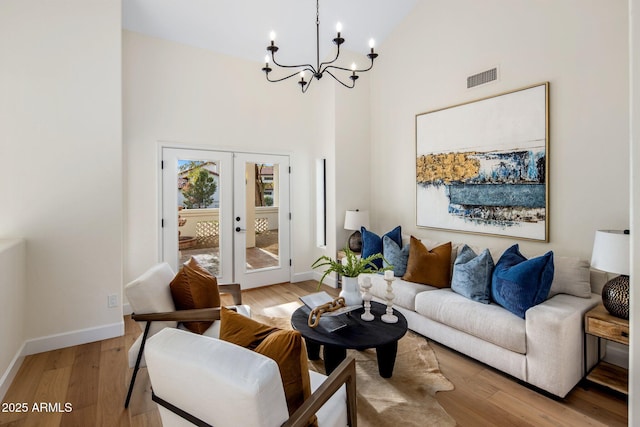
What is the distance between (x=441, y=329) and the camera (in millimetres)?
2930

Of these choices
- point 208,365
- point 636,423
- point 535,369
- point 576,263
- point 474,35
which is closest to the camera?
point 208,365

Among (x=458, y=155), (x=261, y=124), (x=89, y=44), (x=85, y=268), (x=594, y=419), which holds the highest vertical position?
(x=89, y=44)

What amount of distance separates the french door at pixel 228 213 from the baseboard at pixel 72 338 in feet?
3.50

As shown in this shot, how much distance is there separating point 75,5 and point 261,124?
232 cm

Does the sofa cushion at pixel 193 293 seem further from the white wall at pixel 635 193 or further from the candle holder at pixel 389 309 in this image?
the white wall at pixel 635 193

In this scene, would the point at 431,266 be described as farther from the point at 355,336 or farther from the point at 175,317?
the point at 175,317

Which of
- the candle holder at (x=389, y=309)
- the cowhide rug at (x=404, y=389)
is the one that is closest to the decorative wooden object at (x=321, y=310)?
the candle holder at (x=389, y=309)

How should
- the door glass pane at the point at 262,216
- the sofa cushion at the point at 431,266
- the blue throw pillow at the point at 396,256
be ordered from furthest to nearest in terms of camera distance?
the door glass pane at the point at 262,216 < the blue throw pillow at the point at 396,256 < the sofa cushion at the point at 431,266

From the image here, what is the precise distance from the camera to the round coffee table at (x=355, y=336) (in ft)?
7.02

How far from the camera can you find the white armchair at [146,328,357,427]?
40.7 inches

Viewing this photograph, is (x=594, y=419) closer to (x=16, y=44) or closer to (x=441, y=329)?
(x=441, y=329)

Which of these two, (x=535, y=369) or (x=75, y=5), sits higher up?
(x=75, y=5)

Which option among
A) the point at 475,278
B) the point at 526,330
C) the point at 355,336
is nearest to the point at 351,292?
the point at 355,336

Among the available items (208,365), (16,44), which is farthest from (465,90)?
(16,44)
